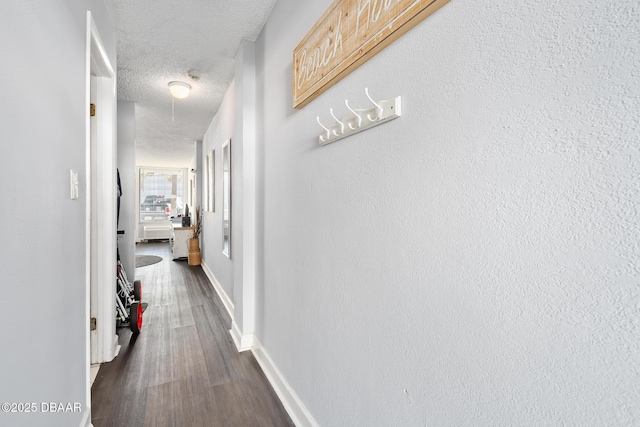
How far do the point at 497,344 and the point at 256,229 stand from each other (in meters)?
2.07

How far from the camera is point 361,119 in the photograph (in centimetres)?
116

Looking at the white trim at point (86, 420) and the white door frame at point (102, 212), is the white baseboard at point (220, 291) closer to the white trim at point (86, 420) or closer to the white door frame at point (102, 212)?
the white door frame at point (102, 212)

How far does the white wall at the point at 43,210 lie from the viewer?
0.87m

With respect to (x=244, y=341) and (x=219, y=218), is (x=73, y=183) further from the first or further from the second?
(x=219, y=218)

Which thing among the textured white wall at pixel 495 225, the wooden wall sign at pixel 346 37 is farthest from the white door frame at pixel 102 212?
the textured white wall at pixel 495 225

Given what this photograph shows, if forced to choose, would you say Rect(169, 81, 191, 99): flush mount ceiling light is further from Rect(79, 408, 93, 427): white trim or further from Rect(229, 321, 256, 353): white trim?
Rect(79, 408, 93, 427): white trim

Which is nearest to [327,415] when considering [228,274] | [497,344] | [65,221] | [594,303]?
[497,344]

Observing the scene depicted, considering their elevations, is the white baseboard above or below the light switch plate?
below

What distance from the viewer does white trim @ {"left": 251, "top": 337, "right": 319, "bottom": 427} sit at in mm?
1646

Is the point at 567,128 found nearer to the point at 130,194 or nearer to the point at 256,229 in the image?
the point at 256,229

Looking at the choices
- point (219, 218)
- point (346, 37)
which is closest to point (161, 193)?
point (219, 218)

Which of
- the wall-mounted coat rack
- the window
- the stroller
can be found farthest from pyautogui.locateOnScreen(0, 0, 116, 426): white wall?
the window

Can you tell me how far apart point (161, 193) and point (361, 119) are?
10.5 m

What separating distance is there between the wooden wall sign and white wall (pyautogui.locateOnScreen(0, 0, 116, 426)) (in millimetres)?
1025
